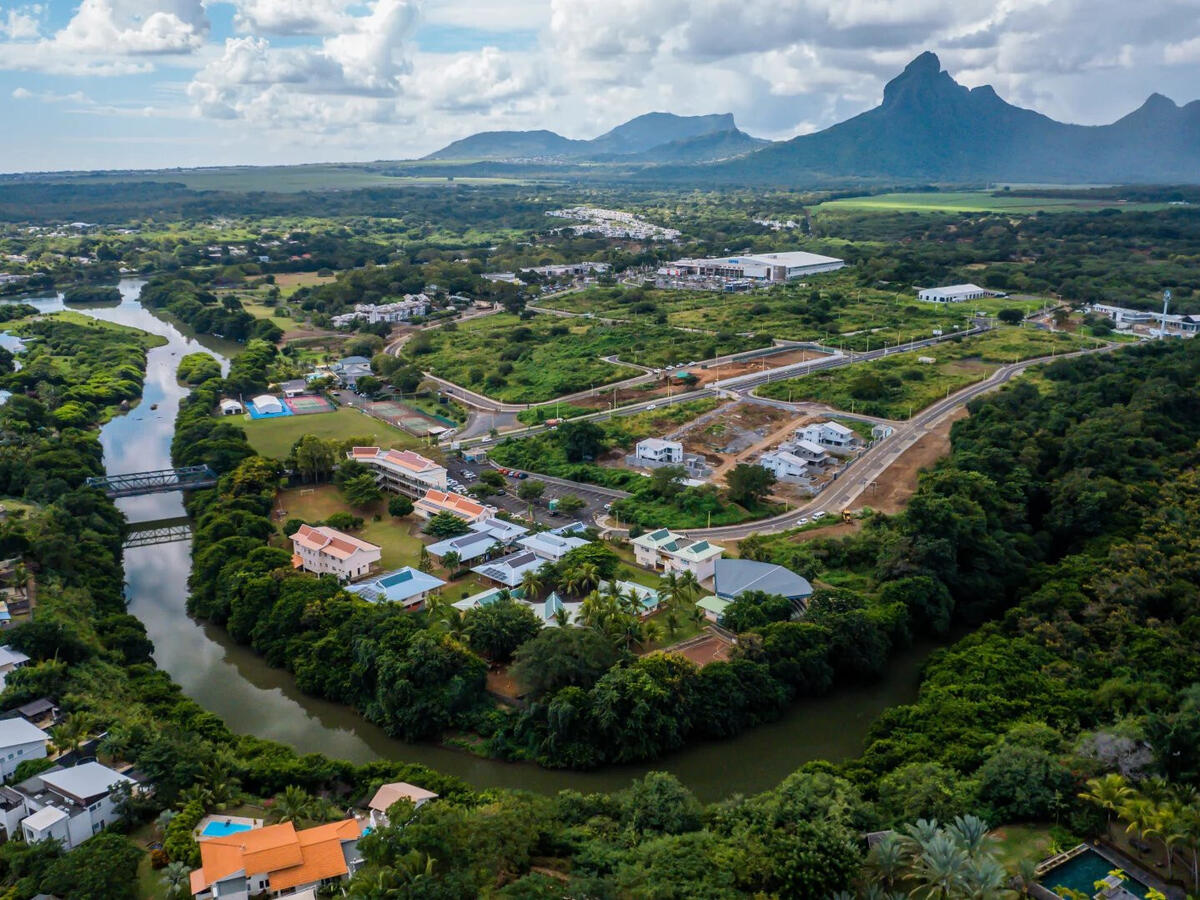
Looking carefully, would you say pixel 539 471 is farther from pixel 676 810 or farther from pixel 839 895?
pixel 839 895

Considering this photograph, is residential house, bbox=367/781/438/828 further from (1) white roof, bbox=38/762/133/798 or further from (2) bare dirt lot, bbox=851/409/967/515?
(2) bare dirt lot, bbox=851/409/967/515

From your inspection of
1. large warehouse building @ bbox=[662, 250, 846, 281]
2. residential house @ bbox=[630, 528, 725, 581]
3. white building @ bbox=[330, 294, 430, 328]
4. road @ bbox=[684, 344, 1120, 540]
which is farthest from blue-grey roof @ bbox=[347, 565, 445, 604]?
large warehouse building @ bbox=[662, 250, 846, 281]

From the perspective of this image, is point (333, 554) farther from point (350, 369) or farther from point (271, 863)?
point (350, 369)

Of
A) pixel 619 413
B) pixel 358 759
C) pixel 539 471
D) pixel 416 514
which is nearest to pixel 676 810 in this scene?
pixel 358 759

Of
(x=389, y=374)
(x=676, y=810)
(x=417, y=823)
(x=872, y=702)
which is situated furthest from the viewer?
(x=389, y=374)

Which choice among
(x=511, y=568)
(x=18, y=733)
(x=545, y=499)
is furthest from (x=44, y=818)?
(x=545, y=499)

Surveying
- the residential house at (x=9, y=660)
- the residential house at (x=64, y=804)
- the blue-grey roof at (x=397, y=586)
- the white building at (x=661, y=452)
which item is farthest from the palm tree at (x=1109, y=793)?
the white building at (x=661, y=452)
